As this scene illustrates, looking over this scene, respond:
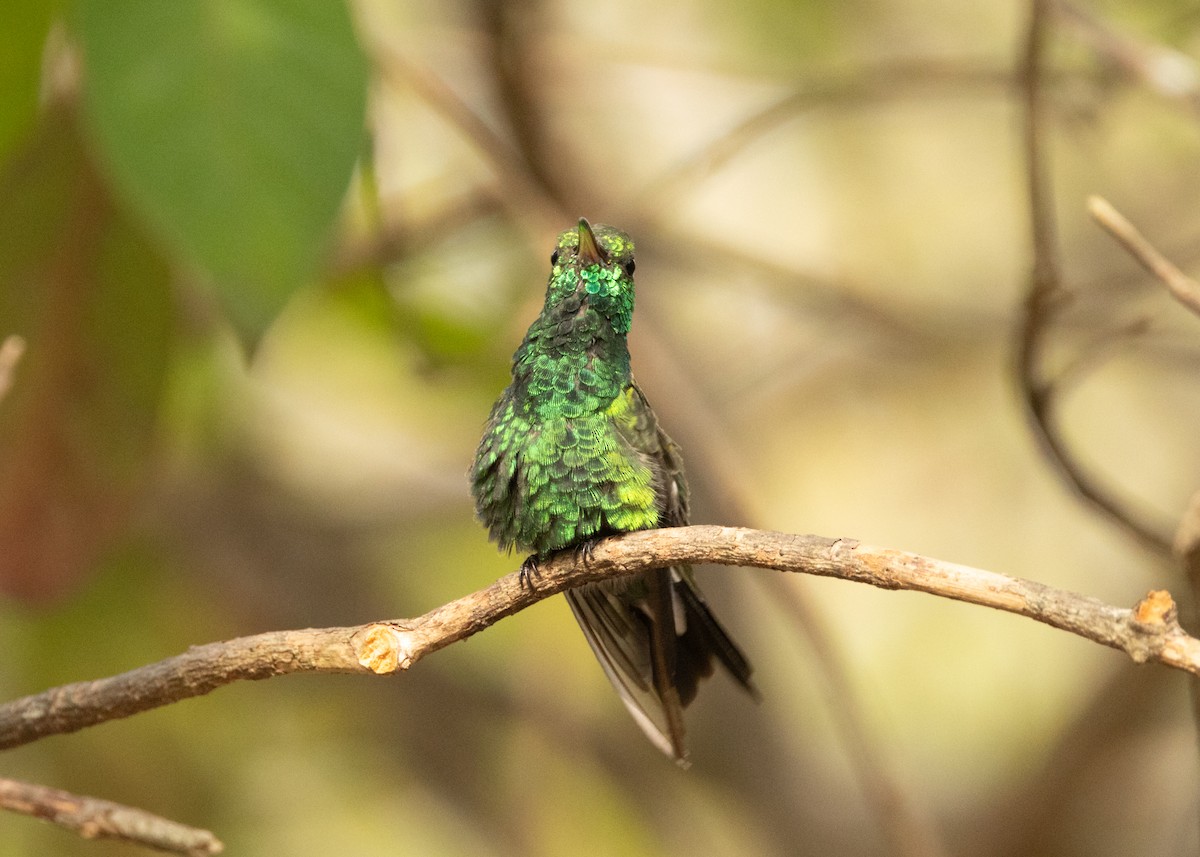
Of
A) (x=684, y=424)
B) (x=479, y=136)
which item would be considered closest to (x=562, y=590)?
(x=684, y=424)

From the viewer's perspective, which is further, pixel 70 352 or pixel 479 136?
pixel 479 136

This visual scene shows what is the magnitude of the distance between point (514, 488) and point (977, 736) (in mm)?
3236

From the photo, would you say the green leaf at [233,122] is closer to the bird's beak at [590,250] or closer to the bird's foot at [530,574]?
the bird's beak at [590,250]

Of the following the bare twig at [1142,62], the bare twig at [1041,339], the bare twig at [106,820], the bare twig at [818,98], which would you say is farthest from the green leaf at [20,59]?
the bare twig at [1142,62]

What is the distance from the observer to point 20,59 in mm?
2129

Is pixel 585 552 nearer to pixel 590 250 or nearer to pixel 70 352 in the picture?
pixel 590 250

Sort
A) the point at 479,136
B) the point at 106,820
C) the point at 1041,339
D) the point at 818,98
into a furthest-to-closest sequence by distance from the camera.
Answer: the point at 818,98
the point at 479,136
the point at 1041,339
the point at 106,820

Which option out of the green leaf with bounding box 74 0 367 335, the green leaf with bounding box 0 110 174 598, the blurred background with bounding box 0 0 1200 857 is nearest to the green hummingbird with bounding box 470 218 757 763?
the green leaf with bounding box 74 0 367 335

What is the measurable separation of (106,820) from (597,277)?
3.19 feet

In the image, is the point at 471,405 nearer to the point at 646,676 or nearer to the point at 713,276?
the point at 713,276

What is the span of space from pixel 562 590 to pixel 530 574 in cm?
7

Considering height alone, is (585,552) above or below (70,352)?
below

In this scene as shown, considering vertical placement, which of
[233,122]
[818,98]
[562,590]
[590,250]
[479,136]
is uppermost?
[479,136]

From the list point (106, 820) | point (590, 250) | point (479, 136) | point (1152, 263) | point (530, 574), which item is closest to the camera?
point (106, 820)
